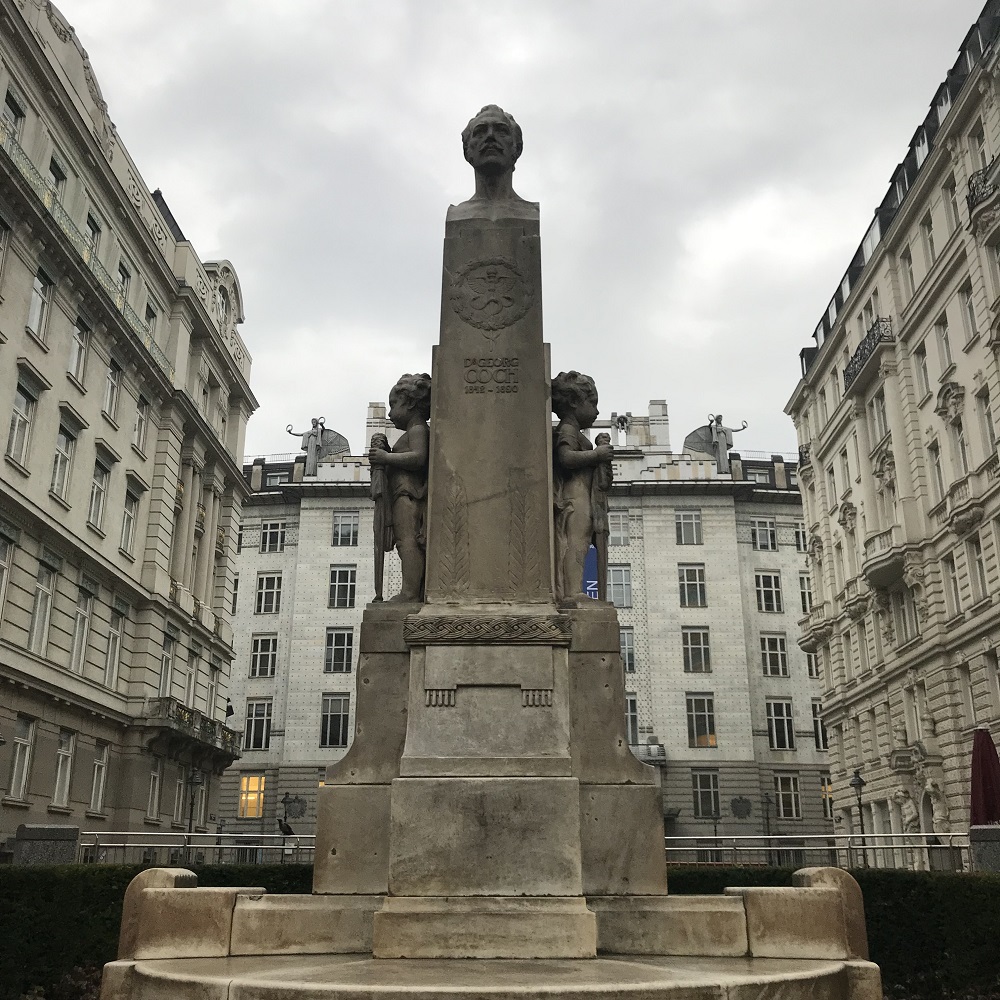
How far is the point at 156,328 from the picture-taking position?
132 feet

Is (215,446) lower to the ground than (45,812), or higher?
higher

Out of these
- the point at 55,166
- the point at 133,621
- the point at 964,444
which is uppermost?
the point at 55,166

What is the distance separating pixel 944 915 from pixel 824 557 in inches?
1698

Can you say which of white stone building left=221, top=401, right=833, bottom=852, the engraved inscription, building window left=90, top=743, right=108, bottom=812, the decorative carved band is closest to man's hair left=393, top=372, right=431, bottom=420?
the engraved inscription

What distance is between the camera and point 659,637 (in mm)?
57844

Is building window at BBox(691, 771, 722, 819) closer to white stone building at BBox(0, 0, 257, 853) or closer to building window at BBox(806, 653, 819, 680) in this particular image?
building window at BBox(806, 653, 819, 680)

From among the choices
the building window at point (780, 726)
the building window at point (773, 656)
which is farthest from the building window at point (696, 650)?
the building window at point (780, 726)

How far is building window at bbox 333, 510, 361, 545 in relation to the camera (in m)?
61.2

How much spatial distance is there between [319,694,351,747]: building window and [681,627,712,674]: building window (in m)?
19.2

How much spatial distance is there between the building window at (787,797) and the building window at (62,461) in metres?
41.1

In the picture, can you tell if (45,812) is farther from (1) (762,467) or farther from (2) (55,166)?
(1) (762,467)

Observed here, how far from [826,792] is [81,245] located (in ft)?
153

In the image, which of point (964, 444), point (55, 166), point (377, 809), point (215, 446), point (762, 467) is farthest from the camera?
point (762, 467)

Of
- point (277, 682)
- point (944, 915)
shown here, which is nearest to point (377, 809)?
point (944, 915)
